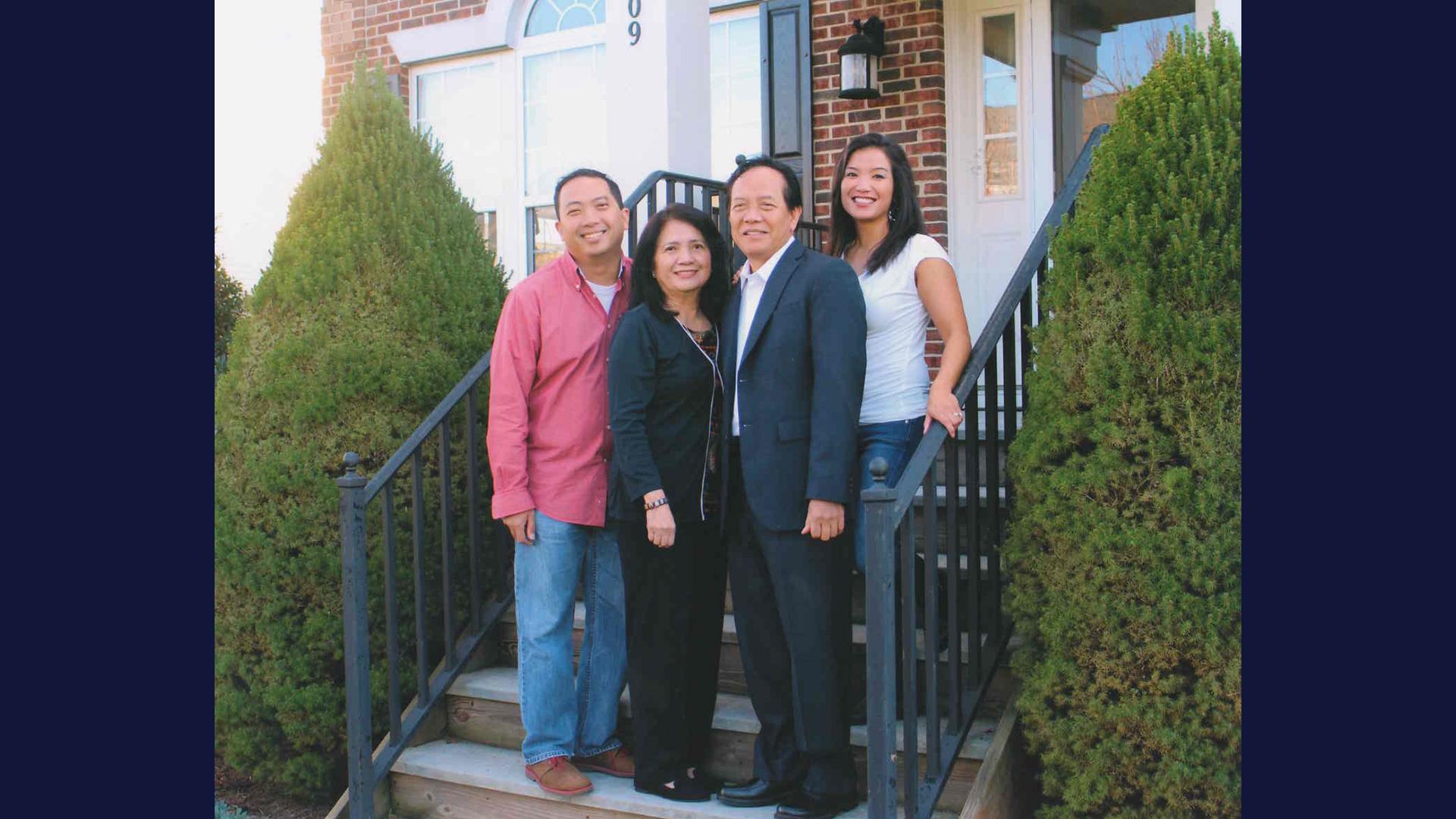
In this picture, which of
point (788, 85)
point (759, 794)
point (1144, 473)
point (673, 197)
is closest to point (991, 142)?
point (788, 85)

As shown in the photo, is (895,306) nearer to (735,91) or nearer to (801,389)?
(801,389)

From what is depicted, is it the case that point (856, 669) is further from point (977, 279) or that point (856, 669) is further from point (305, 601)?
point (977, 279)

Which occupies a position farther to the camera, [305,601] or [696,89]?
[696,89]

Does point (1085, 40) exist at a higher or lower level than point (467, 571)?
higher

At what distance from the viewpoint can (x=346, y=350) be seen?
430 cm

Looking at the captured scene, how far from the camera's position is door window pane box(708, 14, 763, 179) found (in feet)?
22.7

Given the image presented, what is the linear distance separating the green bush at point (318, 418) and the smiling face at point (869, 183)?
5.76ft

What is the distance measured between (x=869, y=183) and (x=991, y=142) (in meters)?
3.13

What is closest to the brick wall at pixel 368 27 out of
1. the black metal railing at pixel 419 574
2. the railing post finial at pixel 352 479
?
the black metal railing at pixel 419 574

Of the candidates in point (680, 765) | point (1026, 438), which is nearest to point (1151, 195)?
point (1026, 438)

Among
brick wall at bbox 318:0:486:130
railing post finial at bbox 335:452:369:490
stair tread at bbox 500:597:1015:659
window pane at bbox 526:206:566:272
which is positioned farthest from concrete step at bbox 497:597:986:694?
brick wall at bbox 318:0:486:130

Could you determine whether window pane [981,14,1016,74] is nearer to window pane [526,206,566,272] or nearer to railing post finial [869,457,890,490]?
window pane [526,206,566,272]

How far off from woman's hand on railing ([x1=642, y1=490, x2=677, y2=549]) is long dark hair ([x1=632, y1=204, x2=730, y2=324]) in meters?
0.50

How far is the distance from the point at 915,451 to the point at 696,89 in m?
2.90
